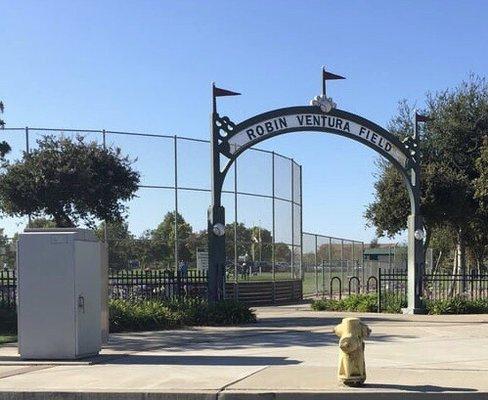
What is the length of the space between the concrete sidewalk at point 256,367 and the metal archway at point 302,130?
326 cm

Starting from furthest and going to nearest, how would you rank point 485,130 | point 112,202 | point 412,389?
point 485,130
point 112,202
point 412,389

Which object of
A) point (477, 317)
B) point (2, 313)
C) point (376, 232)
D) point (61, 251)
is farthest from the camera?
point (376, 232)

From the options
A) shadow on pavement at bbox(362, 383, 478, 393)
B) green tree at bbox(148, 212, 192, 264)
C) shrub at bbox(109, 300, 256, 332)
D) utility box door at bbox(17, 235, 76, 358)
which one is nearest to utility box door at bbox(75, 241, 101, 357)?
utility box door at bbox(17, 235, 76, 358)

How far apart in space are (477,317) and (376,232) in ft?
29.0

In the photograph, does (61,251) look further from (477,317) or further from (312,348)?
(477,317)

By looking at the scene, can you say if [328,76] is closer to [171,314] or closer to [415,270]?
[415,270]

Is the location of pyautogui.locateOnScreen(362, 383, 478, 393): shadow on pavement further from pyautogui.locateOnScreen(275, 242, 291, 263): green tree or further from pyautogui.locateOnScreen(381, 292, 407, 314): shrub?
pyautogui.locateOnScreen(275, 242, 291, 263): green tree

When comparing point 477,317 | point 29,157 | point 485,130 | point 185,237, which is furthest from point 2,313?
point 485,130

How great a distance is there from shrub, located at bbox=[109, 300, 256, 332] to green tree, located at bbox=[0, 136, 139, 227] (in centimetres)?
415

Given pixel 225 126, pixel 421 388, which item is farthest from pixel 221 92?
pixel 421 388

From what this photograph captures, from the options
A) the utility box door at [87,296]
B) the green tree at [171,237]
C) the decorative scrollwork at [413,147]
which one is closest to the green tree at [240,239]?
the green tree at [171,237]

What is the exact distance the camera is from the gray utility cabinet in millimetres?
10469

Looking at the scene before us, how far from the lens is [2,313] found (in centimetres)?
1554

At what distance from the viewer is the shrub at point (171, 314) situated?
15.1 meters
